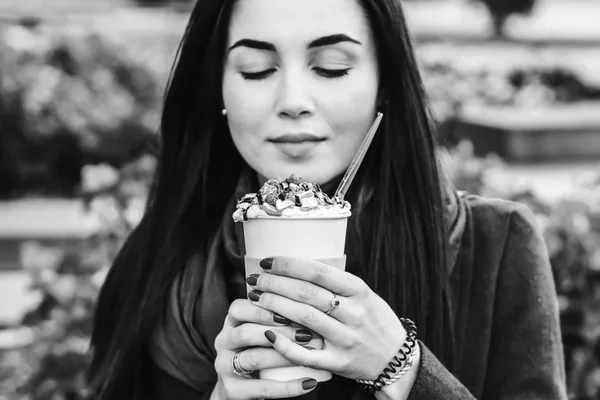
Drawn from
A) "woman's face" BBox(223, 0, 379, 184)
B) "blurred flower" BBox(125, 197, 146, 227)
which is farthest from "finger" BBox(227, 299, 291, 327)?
"blurred flower" BBox(125, 197, 146, 227)

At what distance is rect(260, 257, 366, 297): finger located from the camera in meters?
1.42

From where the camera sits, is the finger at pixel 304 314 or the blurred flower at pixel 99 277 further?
the blurred flower at pixel 99 277

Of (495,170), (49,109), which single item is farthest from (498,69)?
(495,170)

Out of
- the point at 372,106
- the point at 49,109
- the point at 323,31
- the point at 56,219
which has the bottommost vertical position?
the point at 56,219

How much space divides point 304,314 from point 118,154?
189 inches

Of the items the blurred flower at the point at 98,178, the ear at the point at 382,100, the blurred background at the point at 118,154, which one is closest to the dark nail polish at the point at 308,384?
the ear at the point at 382,100

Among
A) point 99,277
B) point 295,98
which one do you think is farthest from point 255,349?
point 99,277

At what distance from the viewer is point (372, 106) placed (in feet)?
5.84

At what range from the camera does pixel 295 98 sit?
1.69 meters

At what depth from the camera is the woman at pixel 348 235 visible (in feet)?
5.28

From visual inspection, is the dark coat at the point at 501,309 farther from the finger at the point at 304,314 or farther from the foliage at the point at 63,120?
the foliage at the point at 63,120

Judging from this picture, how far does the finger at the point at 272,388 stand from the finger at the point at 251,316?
0.36 ft

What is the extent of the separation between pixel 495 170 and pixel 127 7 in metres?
11.9

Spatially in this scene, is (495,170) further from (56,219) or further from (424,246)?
(56,219)
